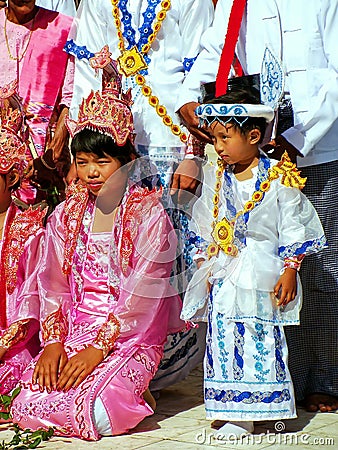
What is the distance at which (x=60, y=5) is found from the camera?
647cm

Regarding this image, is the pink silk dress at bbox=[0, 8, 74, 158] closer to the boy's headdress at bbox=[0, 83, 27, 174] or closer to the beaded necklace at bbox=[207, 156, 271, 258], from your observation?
the boy's headdress at bbox=[0, 83, 27, 174]

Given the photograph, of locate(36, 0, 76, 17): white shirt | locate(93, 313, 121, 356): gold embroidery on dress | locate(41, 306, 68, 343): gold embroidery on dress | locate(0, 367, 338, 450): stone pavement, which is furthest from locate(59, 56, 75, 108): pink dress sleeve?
locate(0, 367, 338, 450): stone pavement

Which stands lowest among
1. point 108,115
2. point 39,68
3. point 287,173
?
point 287,173

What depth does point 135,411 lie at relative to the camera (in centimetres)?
494

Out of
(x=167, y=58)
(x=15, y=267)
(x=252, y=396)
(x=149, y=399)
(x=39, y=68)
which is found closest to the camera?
(x=252, y=396)

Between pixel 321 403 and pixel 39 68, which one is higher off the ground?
pixel 39 68

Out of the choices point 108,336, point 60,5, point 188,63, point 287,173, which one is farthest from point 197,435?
point 60,5

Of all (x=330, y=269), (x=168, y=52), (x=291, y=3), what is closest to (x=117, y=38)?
(x=168, y=52)

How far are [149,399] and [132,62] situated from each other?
60.0 inches

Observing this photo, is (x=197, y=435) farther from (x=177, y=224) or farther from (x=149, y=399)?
(x=177, y=224)

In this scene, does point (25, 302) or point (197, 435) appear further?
point (25, 302)

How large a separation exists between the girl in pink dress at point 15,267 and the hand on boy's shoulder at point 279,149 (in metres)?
1.10

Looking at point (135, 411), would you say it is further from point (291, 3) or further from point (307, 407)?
point (291, 3)

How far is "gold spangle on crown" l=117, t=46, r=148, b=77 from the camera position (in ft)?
17.8
